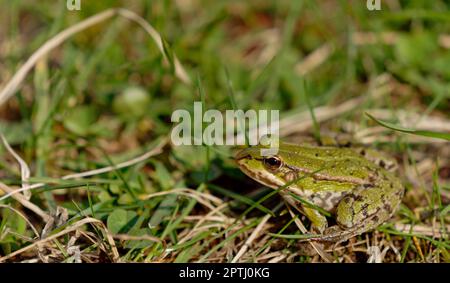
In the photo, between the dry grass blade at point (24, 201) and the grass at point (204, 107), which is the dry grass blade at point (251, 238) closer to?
the grass at point (204, 107)

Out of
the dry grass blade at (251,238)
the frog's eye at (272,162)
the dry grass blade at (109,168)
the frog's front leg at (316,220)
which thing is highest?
the frog's eye at (272,162)

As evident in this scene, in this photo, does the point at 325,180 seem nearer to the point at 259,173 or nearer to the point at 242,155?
the point at 259,173

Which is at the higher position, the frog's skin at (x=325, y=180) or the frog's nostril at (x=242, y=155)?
the frog's nostril at (x=242, y=155)

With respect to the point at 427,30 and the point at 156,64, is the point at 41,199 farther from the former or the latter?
the point at 427,30

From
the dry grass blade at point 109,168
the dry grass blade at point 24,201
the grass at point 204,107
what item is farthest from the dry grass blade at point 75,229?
the dry grass blade at point 109,168

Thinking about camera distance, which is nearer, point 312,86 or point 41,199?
point 41,199

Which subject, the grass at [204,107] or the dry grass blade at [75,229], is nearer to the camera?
the dry grass blade at [75,229]
